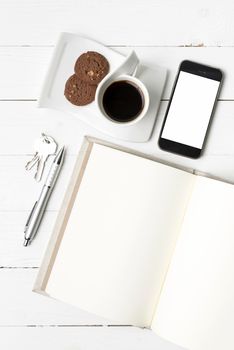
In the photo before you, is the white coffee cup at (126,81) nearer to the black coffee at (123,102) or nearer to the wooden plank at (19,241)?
the black coffee at (123,102)

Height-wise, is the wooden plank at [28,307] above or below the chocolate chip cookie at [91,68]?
below

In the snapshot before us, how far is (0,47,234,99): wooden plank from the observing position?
740 mm

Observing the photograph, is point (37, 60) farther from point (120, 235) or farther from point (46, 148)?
point (120, 235)

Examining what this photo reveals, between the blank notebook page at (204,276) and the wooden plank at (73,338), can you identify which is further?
the wooden plank at (73,338)

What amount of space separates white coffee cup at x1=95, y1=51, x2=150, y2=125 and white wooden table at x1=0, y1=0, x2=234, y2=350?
6 centimetres

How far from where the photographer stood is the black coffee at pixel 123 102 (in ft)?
2.27

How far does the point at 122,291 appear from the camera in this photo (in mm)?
678

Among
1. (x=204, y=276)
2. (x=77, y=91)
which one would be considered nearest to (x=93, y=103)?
(x=77, y=91)

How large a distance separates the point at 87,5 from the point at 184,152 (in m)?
0.24

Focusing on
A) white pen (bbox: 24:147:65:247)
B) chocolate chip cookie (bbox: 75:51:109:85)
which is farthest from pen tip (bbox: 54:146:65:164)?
chocolate chip cookie (bbox: 75:51:109:85)

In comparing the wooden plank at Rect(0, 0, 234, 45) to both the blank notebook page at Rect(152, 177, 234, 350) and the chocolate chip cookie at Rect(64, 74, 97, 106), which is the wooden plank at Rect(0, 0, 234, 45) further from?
the blank notebook page at Rect(152, 177, 234, 350)

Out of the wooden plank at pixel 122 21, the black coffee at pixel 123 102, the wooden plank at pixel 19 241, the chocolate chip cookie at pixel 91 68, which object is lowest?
the wooden plank at pixel 19 241

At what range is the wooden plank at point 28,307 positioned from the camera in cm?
75

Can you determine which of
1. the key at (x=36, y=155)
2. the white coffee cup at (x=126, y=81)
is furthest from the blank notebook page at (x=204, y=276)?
the key at (x=36, y=155)
